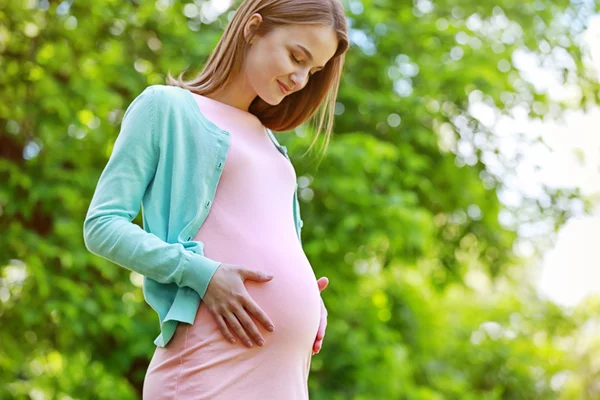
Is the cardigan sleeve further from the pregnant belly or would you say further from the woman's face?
the woman's face

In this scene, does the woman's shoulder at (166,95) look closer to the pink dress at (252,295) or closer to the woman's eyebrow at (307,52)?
the pink dress at (252,295)

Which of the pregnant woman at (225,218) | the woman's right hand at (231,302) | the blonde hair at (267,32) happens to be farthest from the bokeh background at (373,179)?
the woman's right hand at (231,302)

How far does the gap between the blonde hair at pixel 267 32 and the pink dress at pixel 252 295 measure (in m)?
0.08

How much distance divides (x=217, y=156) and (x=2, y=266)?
9.94 feet

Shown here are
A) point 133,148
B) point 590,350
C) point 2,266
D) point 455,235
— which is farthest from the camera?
point 590,350

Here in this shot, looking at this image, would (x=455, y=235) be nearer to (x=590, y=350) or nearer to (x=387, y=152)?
(x=387, y=152)

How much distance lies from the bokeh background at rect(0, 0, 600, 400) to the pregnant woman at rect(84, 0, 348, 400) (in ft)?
8.48

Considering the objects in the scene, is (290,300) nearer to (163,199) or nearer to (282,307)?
(282,307)

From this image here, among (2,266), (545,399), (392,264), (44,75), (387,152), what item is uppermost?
(44,75)

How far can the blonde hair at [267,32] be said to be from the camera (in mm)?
1548

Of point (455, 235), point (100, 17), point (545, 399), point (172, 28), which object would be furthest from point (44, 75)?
point (545, 399)

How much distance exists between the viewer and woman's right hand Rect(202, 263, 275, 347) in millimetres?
1337

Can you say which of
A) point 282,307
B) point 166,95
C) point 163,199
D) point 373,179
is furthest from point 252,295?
point 373,179

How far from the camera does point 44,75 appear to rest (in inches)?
163
